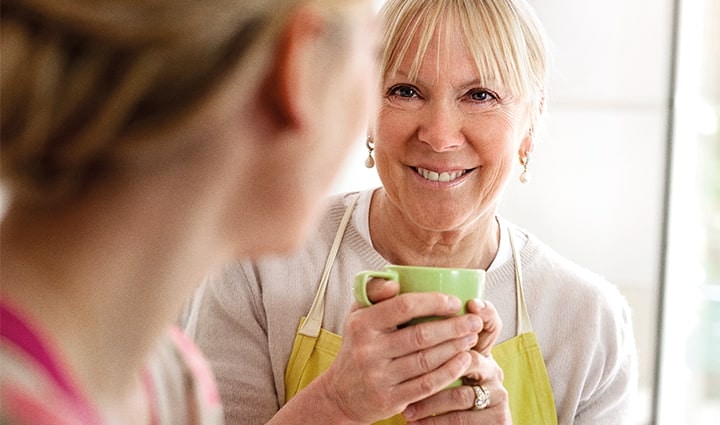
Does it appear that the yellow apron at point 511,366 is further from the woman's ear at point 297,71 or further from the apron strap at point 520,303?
the woman's ear at point 297,71

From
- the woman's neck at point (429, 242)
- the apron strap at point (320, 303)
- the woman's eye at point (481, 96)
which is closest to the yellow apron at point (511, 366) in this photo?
the apron strap at point (320, 303)

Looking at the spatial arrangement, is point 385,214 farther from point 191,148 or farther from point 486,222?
point 191,148

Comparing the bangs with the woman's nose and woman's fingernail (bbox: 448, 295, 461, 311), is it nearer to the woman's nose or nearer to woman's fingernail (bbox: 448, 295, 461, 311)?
the woman's nose

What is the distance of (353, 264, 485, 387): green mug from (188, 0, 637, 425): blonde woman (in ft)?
1.04

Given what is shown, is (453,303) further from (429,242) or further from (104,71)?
(104,71)

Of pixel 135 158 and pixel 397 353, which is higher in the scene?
pixel 135 158

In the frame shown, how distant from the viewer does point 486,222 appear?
1654 mm

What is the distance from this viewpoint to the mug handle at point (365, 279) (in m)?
1.20

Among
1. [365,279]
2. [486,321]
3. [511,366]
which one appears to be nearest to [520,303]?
[511,366]

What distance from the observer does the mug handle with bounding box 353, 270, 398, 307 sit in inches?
47.1

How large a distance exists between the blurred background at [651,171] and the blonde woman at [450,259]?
1.39 metres

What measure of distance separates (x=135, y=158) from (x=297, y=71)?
0.11m

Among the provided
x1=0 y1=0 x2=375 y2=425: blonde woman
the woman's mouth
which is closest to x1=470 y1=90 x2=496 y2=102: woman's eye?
the woman's mouth

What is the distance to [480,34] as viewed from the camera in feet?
4.91
